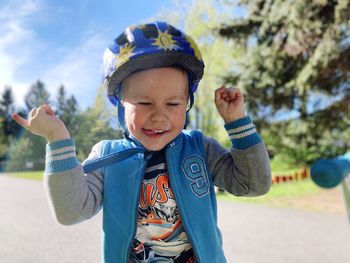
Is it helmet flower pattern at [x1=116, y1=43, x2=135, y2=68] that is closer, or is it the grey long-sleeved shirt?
the grey long-sleeved shirt

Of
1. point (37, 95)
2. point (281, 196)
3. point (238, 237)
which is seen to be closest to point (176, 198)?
point (37, 95)

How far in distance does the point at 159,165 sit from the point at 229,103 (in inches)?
12.8

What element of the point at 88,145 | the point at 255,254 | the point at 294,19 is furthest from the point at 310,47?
the point at 88,145

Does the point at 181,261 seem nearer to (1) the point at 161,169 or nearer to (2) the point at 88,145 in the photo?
(1) the point at 161,169

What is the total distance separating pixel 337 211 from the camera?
251 inches

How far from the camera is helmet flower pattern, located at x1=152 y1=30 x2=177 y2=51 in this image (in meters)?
1.37

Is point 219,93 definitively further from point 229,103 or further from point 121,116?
point 121,116

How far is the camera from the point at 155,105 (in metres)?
1.34

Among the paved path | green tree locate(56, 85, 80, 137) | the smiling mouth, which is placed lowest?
the paved path

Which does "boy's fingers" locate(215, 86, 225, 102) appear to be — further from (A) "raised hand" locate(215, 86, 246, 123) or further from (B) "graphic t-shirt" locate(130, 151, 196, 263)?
(B) "graphic t-shirt" locate(130, 151, 196, 263)

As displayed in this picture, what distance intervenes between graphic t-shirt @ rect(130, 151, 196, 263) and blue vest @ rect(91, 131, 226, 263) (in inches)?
1.4

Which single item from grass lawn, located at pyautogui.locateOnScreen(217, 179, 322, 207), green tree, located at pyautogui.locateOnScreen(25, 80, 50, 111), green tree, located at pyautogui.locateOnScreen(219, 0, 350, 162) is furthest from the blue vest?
green tree, located at pyautogui.locateOnScreen(219, 0, 350, 162)

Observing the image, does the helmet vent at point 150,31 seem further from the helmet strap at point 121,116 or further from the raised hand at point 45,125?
the raised hand at point 45,125

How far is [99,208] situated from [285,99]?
8603 millimetres
